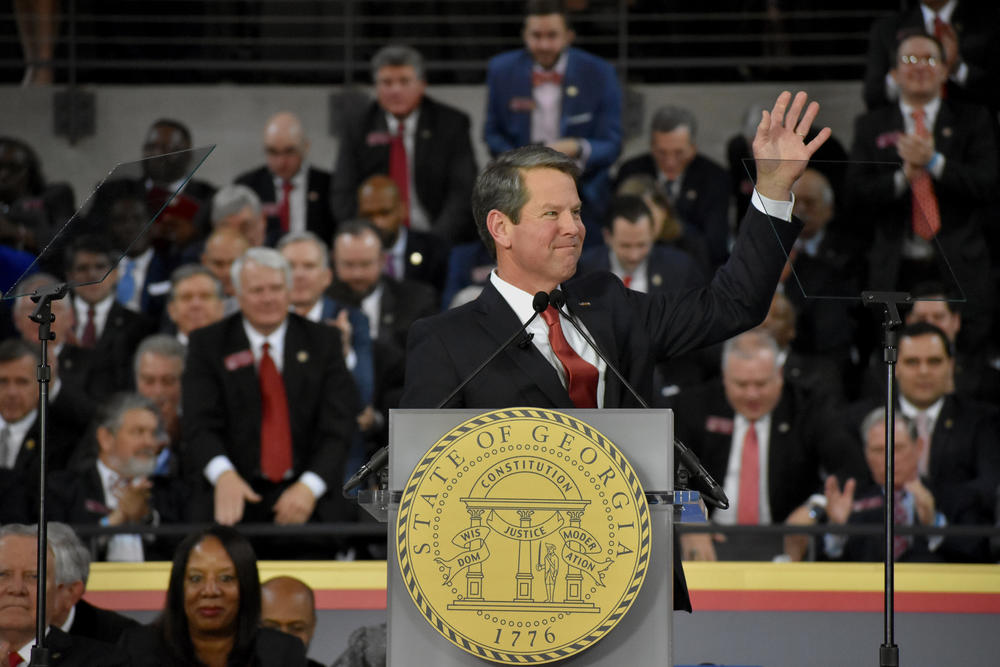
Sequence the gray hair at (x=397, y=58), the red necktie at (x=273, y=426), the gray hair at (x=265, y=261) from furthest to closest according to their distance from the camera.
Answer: the gray hair at (x=397, y=58) → the gray hair at (x=265, y=261) → the red necktie at (x=273, y=426)

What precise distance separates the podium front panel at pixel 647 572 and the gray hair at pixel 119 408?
3148 mm

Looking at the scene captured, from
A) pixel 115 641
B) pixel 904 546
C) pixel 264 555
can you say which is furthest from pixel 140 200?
pixel 904 546

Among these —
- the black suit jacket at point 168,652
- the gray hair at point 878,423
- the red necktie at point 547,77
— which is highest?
the red necktie at point 547,77

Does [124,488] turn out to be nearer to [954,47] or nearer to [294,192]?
[294,192]

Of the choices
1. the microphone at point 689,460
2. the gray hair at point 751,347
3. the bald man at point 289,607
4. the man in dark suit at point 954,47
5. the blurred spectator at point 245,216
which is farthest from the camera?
the blurred spectator at point 245,216

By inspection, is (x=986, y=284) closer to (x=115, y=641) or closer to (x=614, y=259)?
(x=614, y=259)

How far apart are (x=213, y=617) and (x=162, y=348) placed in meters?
1.93

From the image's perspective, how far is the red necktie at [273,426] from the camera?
525 centimetres

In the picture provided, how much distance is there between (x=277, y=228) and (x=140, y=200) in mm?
3711

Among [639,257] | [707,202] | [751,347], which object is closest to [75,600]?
[751,347]

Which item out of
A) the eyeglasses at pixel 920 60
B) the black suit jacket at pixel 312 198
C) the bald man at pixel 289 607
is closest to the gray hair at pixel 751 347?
the eyeglasses at pixel 920 60

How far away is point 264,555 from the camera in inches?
205

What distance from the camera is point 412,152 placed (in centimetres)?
694

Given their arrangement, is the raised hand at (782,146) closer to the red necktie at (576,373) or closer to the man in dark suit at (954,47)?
the red necktie at (576,373)
